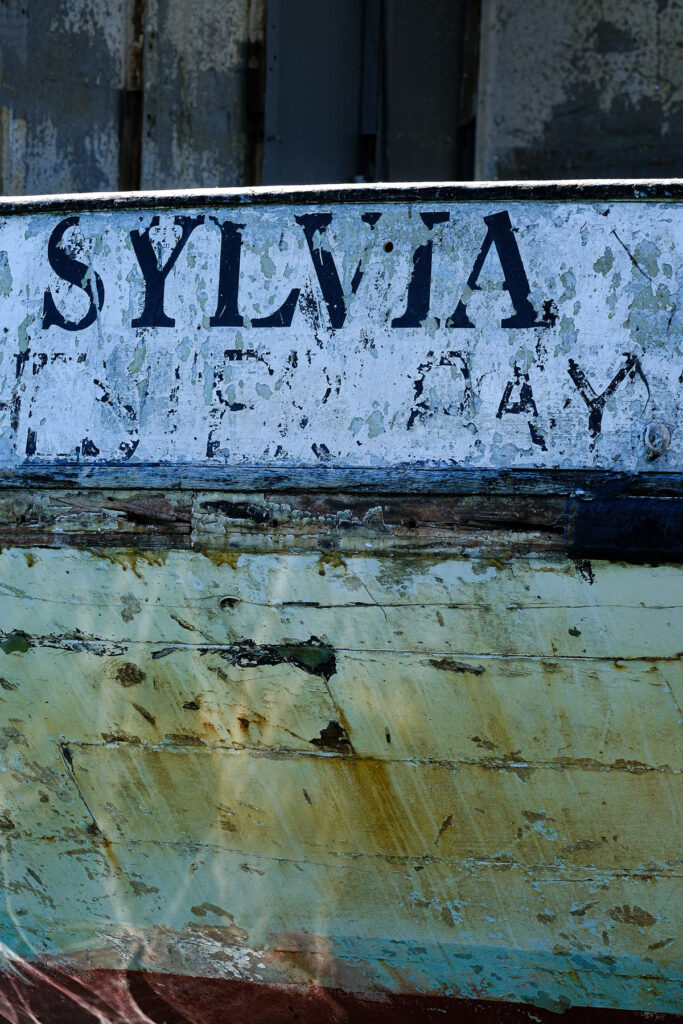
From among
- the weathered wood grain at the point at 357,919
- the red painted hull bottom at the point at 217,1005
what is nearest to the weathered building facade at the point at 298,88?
the weathered wood grain at the point at 357,919

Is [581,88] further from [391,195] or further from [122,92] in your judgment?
[391,195]

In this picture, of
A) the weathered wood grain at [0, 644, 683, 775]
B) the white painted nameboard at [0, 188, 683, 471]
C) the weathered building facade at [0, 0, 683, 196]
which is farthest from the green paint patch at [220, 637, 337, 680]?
the weathered building facade at [0, 0, 683, 196]

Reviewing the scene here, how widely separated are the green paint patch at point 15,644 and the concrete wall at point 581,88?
10.0 feet

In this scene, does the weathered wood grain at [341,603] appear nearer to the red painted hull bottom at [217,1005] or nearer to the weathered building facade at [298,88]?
the red painted hull bottom at [217,1005]

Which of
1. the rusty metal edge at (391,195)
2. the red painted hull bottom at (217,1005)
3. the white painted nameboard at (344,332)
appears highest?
the rusty metal edge at (391,195)

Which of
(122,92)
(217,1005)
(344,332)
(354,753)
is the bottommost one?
(217,1005)

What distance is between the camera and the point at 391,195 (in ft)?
5.37

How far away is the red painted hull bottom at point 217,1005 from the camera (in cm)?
191

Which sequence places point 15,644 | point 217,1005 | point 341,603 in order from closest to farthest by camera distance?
point 341,603
point 15,644
point 217,1005

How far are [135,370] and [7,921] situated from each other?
4.14 ft

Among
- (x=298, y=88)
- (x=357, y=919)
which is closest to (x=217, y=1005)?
(x=357, y=919)

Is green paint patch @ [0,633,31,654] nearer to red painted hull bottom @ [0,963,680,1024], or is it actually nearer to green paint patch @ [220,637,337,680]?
green paint patch @ [220,637,337,680]

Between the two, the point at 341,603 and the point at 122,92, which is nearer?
the point at 341,603

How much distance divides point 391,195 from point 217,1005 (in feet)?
5.76
